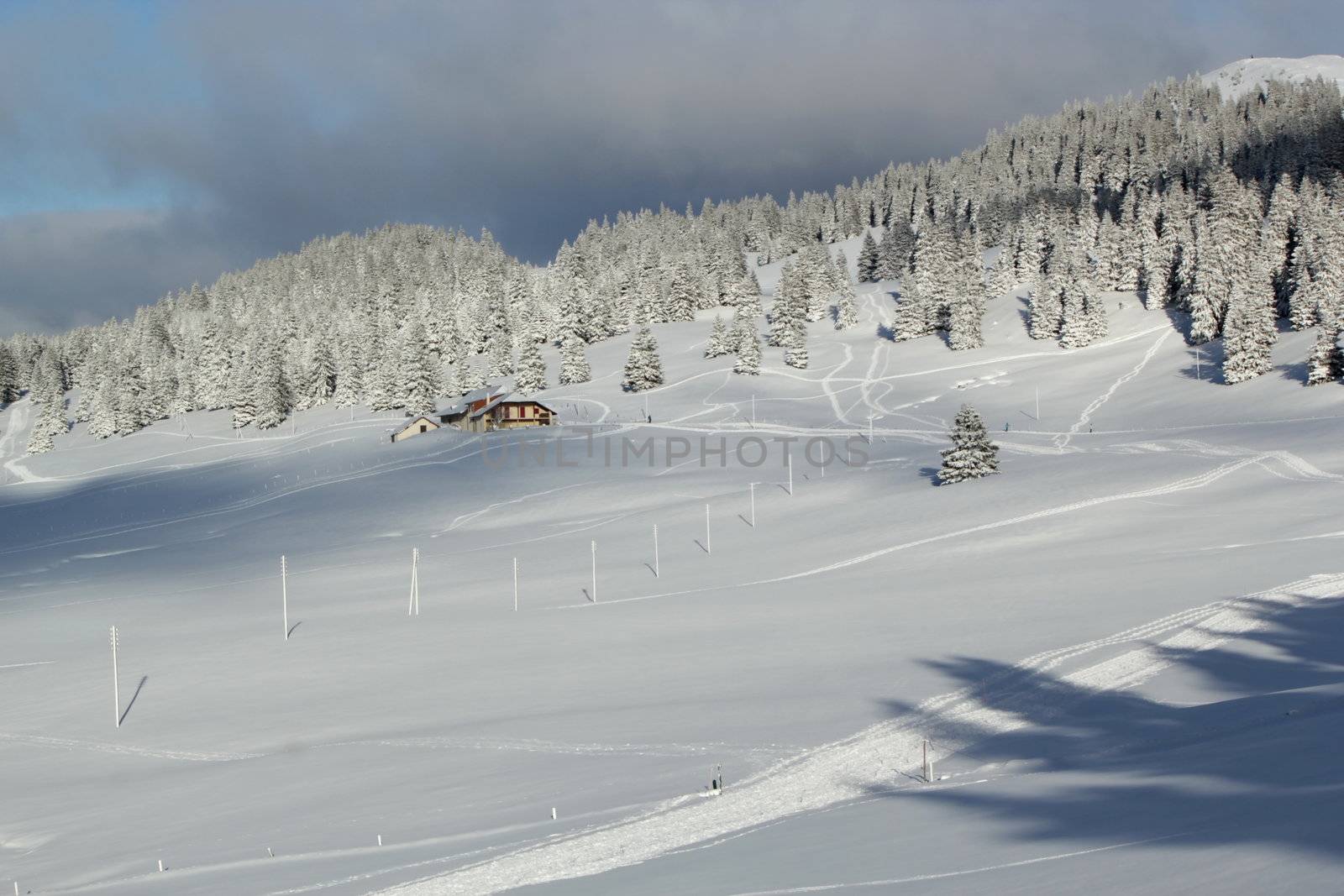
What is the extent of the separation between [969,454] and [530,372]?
60888 mm

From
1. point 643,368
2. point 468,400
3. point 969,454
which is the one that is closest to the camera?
point 969,454

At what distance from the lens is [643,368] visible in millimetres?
103875

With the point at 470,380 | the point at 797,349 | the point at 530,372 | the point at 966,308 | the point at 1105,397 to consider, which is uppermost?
the point at 966,308

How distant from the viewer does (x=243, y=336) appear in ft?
471

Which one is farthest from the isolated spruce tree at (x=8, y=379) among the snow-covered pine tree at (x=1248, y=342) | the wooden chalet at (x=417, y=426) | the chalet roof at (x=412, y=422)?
the snow-covered pine tree at (x=1248, y=342)

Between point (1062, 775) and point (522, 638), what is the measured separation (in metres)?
25.7

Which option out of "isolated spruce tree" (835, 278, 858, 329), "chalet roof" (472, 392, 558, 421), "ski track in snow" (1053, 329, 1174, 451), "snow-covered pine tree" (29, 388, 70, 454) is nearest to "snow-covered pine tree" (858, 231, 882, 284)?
"isolated spruce tree" (835, 278, 858, 329)

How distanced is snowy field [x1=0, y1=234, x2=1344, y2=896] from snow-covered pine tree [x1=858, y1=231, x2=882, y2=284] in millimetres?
75701

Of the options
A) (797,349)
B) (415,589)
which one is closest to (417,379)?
(797,349)

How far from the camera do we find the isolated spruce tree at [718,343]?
11392 centimetres

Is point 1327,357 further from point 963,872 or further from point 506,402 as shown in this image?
point 963,872

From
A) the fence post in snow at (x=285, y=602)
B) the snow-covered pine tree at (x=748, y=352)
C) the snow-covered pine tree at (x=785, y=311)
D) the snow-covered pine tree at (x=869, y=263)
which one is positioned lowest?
the fence post in snow at (x=285, y=602)

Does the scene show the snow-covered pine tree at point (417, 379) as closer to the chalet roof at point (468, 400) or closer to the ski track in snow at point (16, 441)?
the chalet roof at point (468, 400)

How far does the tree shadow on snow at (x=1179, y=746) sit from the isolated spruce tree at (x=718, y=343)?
86299mm
